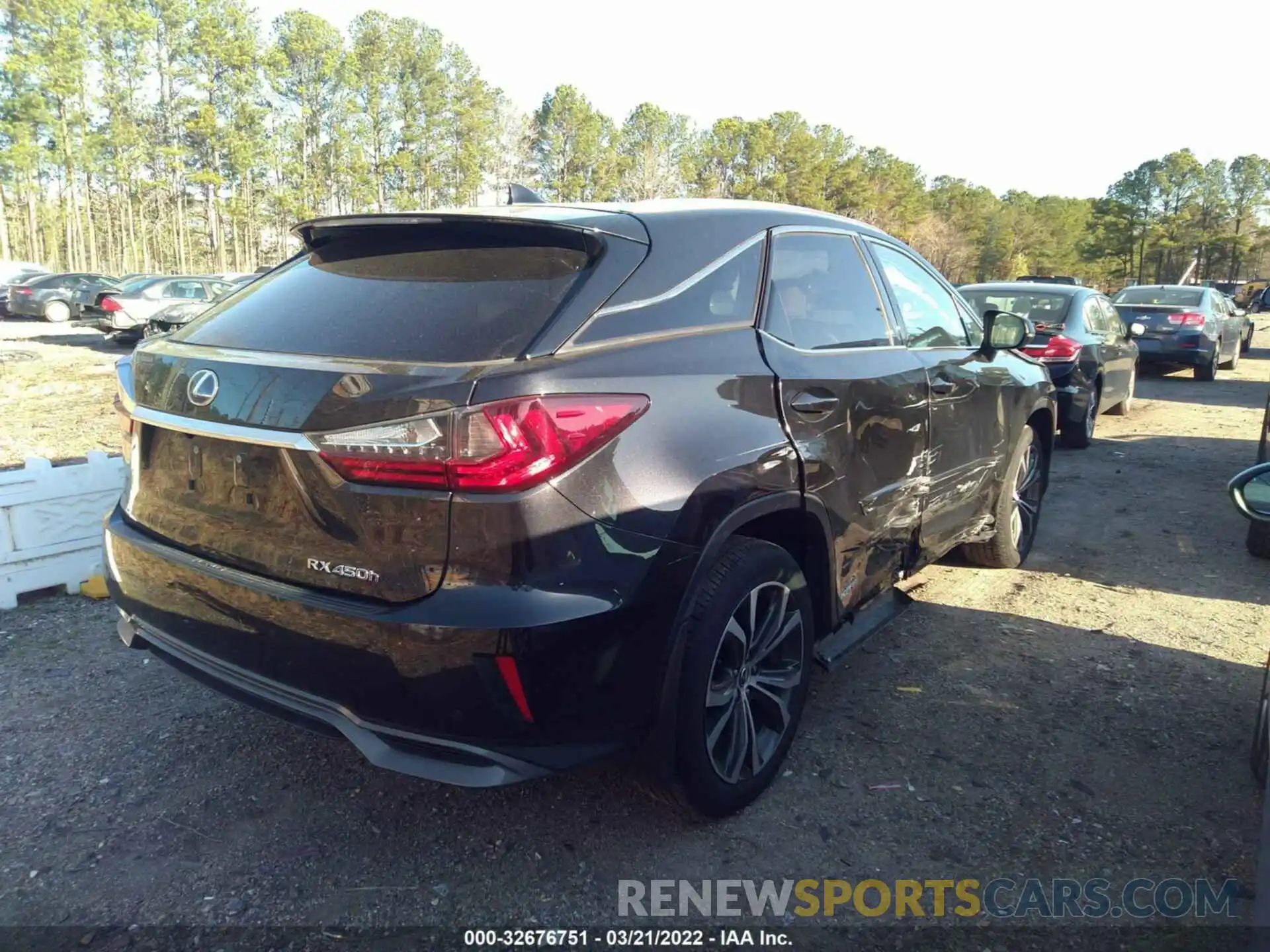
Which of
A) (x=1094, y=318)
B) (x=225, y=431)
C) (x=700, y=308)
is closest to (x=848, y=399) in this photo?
(x=700, y=308)

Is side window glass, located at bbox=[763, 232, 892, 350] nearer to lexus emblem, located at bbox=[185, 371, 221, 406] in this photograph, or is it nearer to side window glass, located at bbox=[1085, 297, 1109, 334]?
lexus emblem, located at bbox=[185, 371, 221, 406]

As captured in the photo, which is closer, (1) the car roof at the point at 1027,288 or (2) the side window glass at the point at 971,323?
(2) the side window glass at the point at 971,323

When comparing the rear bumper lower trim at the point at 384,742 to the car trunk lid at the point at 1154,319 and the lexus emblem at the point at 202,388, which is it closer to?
the lexus emblem at the point at 202,388

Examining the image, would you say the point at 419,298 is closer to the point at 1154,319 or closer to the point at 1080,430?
the point at 1080,430

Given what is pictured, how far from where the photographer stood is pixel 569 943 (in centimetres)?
223

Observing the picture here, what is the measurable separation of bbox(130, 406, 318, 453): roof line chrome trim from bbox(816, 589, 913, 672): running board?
6.14 feet

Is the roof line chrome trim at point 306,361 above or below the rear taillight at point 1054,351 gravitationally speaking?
above

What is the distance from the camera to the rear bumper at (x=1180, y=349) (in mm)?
13672

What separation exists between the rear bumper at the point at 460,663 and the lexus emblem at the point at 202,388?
438 millimetres

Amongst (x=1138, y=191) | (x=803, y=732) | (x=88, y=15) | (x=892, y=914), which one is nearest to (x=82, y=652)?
(x=803, y=732)

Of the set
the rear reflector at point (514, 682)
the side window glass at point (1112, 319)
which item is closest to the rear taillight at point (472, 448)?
the rear reflector at point (514, 682)

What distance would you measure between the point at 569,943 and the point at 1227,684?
9.90 feet

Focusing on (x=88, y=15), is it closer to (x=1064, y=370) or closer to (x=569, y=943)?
(x=1064, y=370)

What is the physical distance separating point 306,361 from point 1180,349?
49.2 ft
